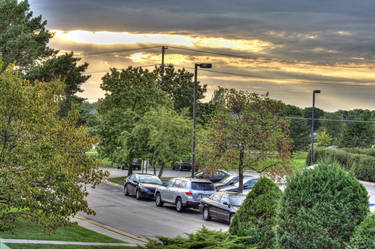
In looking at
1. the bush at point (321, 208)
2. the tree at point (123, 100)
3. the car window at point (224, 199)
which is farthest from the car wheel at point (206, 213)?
the tree at point (123, 100)

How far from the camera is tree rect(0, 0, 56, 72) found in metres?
35.8

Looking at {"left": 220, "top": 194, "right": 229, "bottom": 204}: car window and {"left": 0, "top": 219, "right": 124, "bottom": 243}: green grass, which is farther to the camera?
{"left": 220, "top": 194, "right": 229, "bottom": 204}: car window

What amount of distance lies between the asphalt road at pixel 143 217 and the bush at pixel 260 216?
775 cm

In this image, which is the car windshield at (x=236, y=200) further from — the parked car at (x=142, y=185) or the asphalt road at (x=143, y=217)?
the parked car at (x=142, y=185)

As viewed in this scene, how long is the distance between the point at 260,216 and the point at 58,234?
31.5 ft

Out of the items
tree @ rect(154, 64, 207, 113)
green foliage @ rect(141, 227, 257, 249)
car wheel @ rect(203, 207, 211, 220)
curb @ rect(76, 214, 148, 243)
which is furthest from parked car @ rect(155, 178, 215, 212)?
tree @ rect(154, 64, 207, 113)

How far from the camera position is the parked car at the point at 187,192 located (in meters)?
27.3

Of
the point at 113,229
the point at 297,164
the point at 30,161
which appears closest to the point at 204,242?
the point at 30,161

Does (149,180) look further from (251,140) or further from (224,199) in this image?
(224,199)

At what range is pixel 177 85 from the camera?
81062mm

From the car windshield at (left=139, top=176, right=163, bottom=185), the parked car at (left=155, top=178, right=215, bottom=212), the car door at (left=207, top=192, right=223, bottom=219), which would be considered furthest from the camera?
the car windshield at (left=139, top=176, right=163, bottom=185)

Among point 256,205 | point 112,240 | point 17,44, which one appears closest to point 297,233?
point 256,205

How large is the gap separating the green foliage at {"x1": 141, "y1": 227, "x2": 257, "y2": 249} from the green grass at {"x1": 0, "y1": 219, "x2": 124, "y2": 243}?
726 centimetres

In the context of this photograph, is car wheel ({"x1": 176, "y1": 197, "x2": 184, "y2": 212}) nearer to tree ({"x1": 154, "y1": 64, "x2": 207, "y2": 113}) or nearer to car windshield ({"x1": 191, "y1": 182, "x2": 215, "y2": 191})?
car windshield ({"x1": 191, "y1": 182, "x2": 215, "y2": 191})
